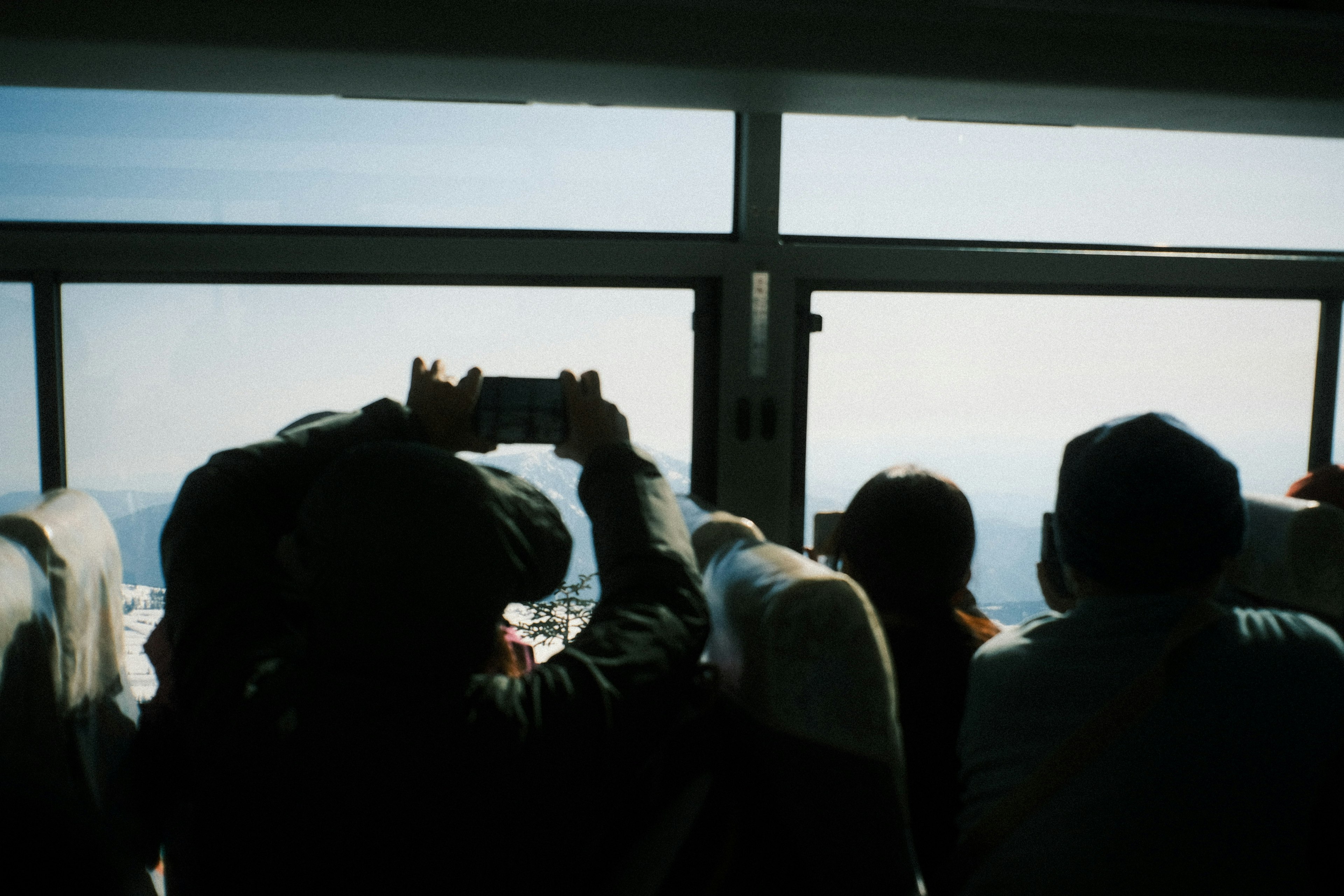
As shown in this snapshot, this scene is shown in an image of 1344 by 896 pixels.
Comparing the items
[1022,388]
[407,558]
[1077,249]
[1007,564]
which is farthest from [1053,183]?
[407,558]

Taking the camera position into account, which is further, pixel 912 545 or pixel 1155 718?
pixel 912 545

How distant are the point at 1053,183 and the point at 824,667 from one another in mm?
1726

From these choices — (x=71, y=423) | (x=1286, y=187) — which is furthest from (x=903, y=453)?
(x=71, y=423)

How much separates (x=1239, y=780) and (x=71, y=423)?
7.07ft

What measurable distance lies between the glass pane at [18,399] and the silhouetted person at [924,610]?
173 cm

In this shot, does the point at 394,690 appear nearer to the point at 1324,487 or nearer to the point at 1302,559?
the point at 1302,559

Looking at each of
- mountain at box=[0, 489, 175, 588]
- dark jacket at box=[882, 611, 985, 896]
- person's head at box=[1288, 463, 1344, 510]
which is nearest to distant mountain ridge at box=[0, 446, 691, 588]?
mountain at box=[0, 489, 175, 588]

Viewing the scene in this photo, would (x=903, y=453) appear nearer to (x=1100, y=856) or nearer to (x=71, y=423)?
(x=1100, y=856)

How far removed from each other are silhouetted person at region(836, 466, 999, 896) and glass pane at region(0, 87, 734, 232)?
1057mm

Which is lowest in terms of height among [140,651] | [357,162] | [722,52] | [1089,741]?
[140,651]

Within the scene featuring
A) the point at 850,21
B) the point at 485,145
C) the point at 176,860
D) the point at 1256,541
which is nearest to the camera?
the point at 176,860

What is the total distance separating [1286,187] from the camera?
88.0 inches

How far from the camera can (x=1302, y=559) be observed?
170 centimetres

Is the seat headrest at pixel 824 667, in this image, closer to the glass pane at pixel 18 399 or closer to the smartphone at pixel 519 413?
the smartphone at pixel 519 413
